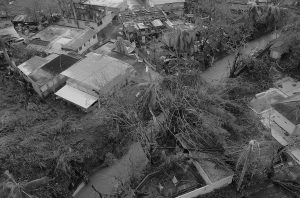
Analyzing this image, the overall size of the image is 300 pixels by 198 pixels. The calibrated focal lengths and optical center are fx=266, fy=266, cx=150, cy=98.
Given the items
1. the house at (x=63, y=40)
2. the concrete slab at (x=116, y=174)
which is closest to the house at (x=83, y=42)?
the house at (x=63, y=40)

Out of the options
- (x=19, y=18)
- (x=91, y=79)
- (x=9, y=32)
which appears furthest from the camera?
(x=19, y=18)

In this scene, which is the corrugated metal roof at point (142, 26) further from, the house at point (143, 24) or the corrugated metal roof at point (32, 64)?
the corrugated metal roof at point (32, 64)

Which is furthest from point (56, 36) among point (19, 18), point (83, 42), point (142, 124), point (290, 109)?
point (290, 109)

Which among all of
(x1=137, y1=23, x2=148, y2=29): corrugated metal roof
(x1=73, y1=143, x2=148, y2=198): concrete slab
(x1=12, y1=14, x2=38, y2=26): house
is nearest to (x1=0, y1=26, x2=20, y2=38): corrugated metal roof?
(x1=12, y1=14, x2=38, y2=26): house

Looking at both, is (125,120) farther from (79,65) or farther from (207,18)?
(207,18)

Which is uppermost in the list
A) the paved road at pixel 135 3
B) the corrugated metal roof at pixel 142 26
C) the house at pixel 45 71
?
the paved road at pixel 135 3

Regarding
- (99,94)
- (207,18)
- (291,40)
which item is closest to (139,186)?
(99,94)

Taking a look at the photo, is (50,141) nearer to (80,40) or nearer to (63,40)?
(80,40)
